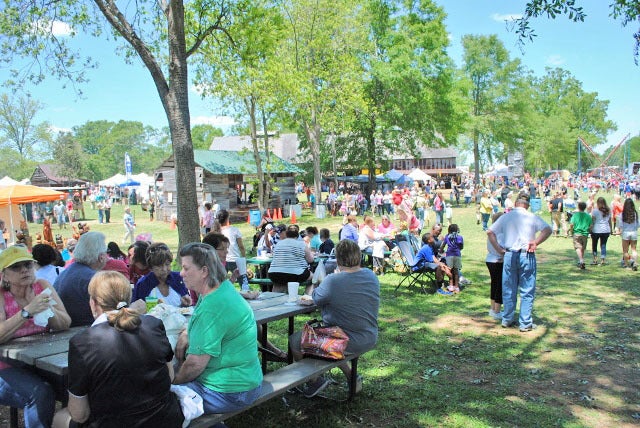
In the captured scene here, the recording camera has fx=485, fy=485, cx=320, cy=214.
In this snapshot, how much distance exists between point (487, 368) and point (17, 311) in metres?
4.63

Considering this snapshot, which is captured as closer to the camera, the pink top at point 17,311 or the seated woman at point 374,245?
the pink top at point 17,311

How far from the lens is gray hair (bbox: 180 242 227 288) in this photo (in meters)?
3.07

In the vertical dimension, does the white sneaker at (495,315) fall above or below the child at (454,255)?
A: below

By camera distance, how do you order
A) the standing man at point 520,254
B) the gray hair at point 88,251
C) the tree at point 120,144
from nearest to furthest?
the gray hair at point 88,251 < the standing man at point 520,254 < the tree at point 120,144

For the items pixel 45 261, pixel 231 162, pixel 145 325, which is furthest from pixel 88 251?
pixel 231 162

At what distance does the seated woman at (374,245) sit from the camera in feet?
35.9

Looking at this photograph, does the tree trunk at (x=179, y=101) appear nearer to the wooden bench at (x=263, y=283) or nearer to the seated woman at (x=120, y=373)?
the wooden bench at (x=263, y=283)

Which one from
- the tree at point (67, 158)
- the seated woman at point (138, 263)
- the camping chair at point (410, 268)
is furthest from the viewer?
the tree at point (67, 158)

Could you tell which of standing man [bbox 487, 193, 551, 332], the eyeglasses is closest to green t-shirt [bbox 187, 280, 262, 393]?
the eyeglasses

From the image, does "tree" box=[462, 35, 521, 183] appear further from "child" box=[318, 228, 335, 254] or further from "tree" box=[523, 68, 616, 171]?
"child" box=[318, 228, 335, 254]

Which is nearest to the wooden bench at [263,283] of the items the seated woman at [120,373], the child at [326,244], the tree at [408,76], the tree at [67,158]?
the child at [326,244]

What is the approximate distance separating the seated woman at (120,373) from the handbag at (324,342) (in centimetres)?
172

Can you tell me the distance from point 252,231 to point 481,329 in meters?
15.8

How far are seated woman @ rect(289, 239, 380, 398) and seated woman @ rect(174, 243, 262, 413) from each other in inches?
47.1
